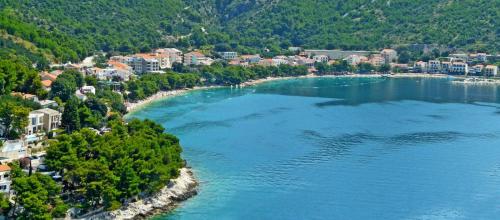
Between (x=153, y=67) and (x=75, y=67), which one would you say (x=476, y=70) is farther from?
(x=75, y=67)

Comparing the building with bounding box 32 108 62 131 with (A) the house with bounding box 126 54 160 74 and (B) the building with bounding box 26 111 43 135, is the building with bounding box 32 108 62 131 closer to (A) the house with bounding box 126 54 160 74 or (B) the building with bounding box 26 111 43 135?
(B) the building with bounding box 26 111 43 135

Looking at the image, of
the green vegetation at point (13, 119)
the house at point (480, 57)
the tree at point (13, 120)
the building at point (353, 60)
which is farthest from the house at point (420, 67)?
the tree at point (13, 120)

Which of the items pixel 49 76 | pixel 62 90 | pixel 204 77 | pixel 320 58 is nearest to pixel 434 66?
pixel 320 58

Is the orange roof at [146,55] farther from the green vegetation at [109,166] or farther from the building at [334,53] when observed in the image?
the green vegetation at [109,166]

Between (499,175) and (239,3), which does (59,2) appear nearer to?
(239,3)

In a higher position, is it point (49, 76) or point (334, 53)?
point (334, 53)

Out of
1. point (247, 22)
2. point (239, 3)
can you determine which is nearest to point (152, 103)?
point (247, 22)

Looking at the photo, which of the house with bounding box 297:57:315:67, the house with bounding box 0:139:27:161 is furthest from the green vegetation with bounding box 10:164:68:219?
the house with bounding box 297:57:315:67
